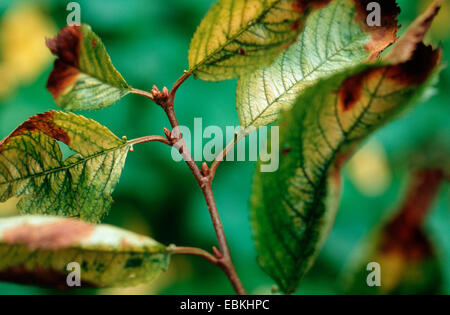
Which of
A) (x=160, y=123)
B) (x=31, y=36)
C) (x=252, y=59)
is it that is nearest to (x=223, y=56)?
(x=252, y=59)

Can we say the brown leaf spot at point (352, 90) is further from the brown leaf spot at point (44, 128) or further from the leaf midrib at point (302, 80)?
the brown leaf spot at point (44, 128)

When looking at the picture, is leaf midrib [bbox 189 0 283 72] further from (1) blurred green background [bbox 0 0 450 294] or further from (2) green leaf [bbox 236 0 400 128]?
(1) blurred green background [bbox 0 0 450 294]

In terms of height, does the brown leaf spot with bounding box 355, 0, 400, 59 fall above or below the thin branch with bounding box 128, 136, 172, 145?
above

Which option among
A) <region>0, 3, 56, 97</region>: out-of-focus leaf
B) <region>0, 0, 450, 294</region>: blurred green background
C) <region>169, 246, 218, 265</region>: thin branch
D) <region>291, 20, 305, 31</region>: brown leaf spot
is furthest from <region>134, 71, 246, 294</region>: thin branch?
<region>0, 3, 56, 97</region>: out-of-focus leaf

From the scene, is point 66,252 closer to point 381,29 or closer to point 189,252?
point 189,252

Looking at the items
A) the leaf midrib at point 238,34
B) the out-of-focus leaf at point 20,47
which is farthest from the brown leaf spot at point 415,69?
the out-of-focus leaf at point 20,47

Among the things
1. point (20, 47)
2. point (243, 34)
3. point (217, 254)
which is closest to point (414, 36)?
point (243, 34)
